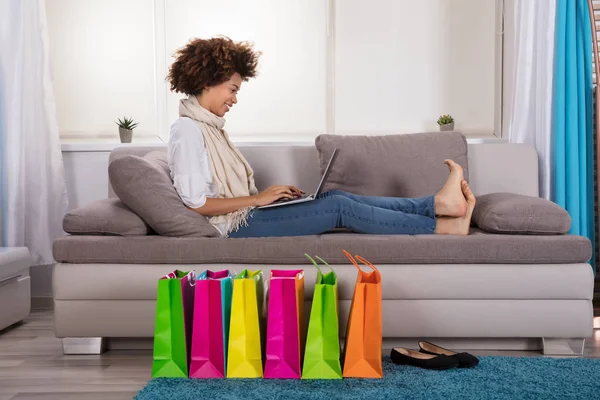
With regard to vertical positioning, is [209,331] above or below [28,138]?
below

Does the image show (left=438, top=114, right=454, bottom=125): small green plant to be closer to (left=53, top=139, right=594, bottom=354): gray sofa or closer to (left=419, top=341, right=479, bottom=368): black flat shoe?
(left=53, top=139, right=594, bottom=354): gray sofa

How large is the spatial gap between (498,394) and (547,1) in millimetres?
2348

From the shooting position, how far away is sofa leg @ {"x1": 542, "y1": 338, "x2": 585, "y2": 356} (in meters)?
2.61

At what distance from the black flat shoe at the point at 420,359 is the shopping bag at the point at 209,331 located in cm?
62

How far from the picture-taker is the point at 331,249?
103 inches

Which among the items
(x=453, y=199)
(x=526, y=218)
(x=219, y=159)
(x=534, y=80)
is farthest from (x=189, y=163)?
(x=534, y=80)

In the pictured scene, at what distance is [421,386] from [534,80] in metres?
2.15

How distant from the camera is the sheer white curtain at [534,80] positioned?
359 cm

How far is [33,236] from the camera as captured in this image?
3699 millimetres

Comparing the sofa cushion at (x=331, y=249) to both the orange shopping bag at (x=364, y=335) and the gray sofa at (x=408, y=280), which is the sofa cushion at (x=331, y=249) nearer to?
the gray sofa at (x=408, y=280)

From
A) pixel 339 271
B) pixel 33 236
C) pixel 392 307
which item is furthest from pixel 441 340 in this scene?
pixel 33 236

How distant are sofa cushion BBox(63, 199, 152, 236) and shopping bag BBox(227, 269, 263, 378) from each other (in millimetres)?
680

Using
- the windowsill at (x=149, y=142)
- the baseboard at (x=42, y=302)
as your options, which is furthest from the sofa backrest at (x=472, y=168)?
the baseboard at (x=42, y=302)

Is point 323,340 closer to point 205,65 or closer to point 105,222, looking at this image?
point 105,222
